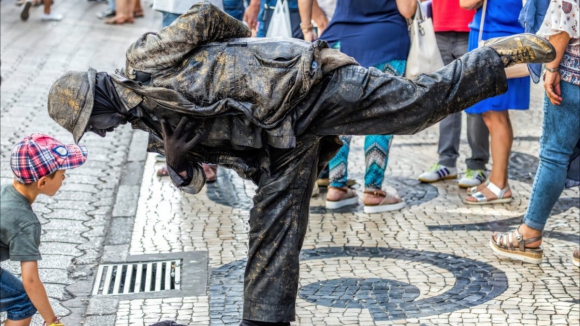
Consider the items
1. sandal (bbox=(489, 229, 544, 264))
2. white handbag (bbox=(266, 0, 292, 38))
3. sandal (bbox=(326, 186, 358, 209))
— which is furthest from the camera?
white handbag (bbox=(266, 0, 292, 38))

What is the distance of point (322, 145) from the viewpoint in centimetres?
427

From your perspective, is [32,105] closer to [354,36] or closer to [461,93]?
[354,36]

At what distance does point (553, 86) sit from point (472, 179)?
2043 mm

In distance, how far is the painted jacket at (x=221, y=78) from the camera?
3779 millimetres

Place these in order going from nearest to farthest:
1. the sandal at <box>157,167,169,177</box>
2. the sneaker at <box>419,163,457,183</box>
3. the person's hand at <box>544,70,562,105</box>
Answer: the person's hand at <box>544,70,562,105</box>
the sneaker at <box>419,163,457,183</box>
the sandal at <box>157,167,169,177</box>

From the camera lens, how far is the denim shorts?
404 cm

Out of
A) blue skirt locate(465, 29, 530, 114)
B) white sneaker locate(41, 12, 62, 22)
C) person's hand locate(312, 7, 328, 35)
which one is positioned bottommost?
white sneaker locate(41, 12, 62, 22)

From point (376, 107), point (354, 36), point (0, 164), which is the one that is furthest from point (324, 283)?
point (0, 164)

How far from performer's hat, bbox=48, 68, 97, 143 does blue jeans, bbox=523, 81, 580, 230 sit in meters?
2.63

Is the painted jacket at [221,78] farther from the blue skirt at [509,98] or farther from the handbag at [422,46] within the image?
the blue skirt at [509,98]

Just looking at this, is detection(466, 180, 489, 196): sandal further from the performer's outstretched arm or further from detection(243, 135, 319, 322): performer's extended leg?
the performer's outstretched arm

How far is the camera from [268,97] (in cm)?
376

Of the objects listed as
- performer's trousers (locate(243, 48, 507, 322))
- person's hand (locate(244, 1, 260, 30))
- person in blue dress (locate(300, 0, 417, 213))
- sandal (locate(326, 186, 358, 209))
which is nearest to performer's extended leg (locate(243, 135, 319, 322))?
performer's trousers (locate(243, 48, 507, 322))

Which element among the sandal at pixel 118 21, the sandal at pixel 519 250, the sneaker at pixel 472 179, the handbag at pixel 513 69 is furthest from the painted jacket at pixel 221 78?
the sandal at pixel 118 21
